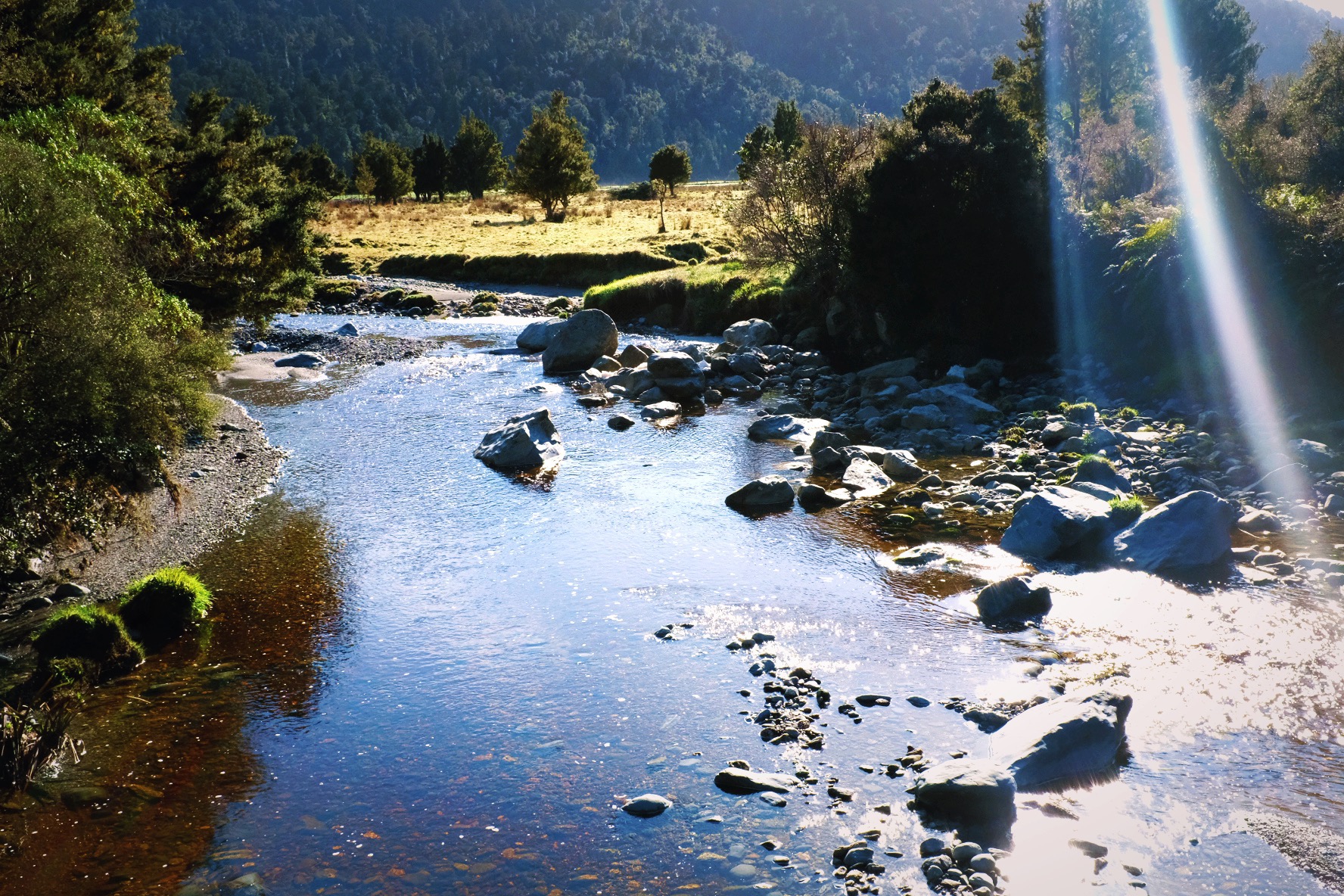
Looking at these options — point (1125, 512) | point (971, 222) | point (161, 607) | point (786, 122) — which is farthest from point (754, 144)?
point (161, 607)

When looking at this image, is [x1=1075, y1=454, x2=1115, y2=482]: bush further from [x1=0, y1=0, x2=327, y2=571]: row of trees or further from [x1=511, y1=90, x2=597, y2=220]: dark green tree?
[x1=511, y1=90, x2=597, y2=220]: dark green tree

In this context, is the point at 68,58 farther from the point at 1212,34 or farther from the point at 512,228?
the point at 1212,34

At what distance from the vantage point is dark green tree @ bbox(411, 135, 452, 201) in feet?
394

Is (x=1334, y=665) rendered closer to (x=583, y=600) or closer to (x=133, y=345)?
(x=583, y=600)

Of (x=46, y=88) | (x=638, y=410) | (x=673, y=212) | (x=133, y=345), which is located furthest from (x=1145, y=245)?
(x=673, y=212)

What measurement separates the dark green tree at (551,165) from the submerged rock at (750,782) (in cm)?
8262

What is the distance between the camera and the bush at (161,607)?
1508 centimetres

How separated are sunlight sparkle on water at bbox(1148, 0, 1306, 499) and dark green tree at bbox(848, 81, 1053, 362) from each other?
5.11m

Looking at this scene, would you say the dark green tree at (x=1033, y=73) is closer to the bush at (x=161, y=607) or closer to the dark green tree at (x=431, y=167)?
the bush at (x=161, y=607)

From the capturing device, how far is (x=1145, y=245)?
107 feet

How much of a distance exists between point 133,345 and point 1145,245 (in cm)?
3039

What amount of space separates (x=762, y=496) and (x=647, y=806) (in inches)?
465

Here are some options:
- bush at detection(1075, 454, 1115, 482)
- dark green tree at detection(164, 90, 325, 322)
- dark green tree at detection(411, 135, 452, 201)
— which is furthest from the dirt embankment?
dark green tree at detection(411, 135, 452, 201)

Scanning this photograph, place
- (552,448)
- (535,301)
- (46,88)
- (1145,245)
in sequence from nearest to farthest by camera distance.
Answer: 1. (46,88)
2. (552,448)
3. (1145,245)
4. (535,301)
